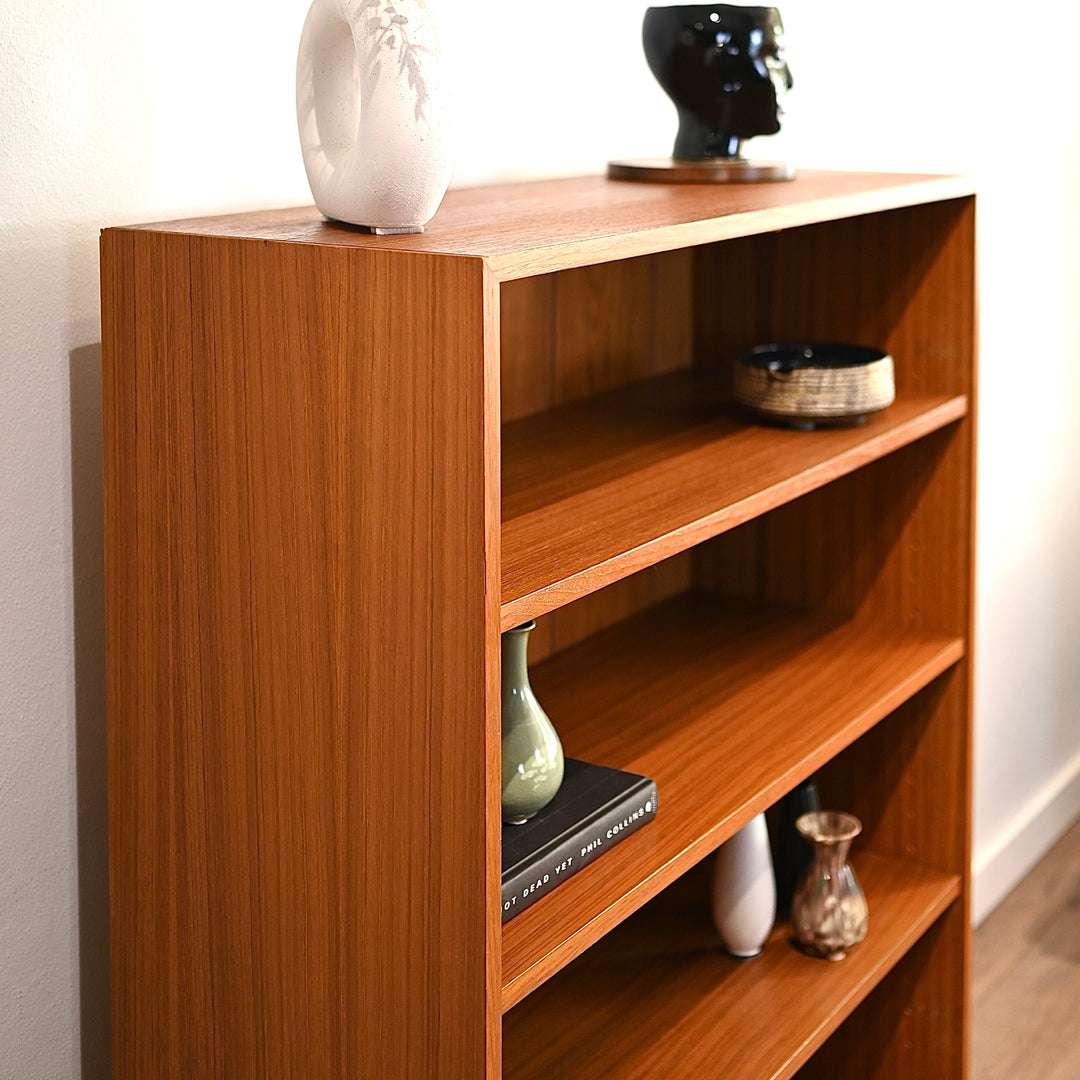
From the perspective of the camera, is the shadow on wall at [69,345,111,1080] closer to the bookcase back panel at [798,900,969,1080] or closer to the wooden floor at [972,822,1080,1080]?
the bookcase back panel at [798,900,969,1080]

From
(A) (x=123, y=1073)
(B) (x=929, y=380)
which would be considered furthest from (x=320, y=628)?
(B) (x=929, y=380)

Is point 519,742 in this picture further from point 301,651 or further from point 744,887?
point 744,887

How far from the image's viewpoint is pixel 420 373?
95 centimetres

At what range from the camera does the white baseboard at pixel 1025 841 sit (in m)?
2.70

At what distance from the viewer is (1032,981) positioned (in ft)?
8.13

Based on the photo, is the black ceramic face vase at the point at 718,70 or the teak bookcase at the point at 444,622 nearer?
the teak bookcase at the point at 444,622

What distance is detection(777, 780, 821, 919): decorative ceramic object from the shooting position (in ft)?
5.86

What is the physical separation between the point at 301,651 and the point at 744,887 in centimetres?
80

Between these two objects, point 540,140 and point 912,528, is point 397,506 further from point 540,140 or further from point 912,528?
point 912,528

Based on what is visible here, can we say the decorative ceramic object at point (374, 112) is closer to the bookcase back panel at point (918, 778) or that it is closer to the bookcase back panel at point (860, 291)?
the bookcase back panel at point (860, 291)

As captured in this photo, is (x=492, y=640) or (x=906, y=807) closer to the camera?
(x=492, y=640)

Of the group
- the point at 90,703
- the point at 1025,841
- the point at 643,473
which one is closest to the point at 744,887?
the point at 643,473

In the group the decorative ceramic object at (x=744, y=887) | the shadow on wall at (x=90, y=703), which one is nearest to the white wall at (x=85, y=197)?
the shadow on wall at (x=90, y=703)

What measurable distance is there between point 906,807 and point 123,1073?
104 cm
